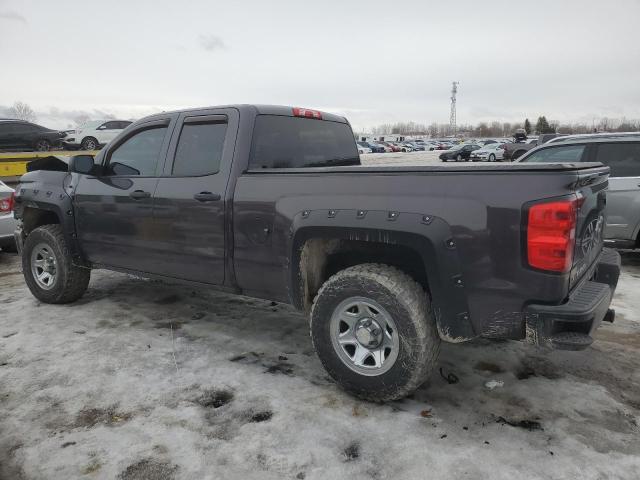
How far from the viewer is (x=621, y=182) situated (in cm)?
614

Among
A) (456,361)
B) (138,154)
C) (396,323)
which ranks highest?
(138,154)

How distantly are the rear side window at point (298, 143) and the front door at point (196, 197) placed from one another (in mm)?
216

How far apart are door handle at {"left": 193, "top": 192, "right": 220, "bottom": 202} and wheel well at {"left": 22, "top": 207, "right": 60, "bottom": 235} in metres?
2.37

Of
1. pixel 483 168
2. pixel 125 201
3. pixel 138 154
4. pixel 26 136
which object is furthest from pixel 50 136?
pixel 483 168

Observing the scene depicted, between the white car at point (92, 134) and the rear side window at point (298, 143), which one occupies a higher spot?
the white car at point (92, 134)

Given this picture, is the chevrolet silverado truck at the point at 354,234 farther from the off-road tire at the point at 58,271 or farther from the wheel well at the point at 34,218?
the wheel well at the point at 34,218

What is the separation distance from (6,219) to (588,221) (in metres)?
7.25

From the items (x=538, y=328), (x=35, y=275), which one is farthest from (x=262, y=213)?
(x=35, y=275)

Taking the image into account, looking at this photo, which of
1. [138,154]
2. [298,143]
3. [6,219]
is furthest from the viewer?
[6,219]

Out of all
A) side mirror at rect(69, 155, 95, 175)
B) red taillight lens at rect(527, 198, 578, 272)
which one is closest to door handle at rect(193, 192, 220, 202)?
side mirror at rect(69, 155, 95, 175)

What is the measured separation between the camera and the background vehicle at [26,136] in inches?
679

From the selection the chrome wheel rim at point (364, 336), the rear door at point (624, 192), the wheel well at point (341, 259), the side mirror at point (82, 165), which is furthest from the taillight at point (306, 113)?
the rear door at point (624, 192)

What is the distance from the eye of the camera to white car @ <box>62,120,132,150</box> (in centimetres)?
2016

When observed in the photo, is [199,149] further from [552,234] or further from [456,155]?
[456,155]
